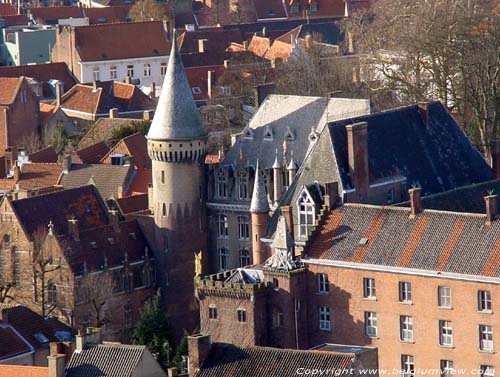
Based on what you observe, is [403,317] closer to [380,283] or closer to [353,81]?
[380,283]

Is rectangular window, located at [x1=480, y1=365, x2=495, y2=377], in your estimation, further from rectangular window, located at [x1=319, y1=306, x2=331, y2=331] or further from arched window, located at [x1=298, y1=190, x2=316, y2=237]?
arched window, located at [x1=298, y1=190, x2=316, y2=237]

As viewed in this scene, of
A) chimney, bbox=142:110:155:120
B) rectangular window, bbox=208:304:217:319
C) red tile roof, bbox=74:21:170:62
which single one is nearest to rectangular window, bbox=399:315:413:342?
rectangular window, bbox=208:304:217:319

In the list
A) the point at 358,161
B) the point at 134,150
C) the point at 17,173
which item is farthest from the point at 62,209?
the point at 134,150

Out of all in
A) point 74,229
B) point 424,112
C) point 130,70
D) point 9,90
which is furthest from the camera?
point 130,70

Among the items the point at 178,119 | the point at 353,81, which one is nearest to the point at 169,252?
the point at 178,119

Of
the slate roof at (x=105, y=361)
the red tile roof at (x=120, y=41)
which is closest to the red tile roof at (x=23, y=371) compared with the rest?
the slate roof at (x=105, y=361)

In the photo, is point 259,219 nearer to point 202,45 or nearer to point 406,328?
point 406,328

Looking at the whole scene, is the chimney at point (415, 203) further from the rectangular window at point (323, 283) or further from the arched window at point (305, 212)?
the arched window at point (305, 212)
